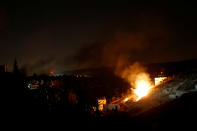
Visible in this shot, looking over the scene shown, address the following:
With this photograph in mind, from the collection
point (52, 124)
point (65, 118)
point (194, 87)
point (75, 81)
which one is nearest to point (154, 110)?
point (194, 87)

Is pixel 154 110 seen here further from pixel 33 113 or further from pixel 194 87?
pixel 33 113

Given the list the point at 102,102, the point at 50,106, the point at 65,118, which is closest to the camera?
the point at 65,118

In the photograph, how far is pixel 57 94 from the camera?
61.3ft

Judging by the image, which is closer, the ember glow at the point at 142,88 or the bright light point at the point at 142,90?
the bright light point at the point at 142,90

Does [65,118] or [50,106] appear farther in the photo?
[50,106]

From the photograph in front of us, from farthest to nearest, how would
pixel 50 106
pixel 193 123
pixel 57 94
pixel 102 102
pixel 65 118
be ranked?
pixel 102 102
pixel 57 94
pixel 50 106
pixel 65 118
pixel 193 123

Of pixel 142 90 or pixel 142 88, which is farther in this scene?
pixel 142 88

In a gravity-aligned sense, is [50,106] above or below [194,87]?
below

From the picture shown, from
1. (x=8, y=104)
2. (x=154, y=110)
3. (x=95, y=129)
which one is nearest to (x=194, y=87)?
(x=154, y=110)

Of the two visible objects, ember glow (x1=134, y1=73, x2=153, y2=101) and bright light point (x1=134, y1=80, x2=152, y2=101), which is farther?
ember glow (x1=134, y1=73, x2=153, y2=101)

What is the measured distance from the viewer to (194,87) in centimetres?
1350

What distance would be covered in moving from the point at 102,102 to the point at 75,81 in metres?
13.8

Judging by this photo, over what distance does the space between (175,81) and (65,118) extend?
38.2 feet

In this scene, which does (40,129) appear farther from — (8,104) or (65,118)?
(8,104)
